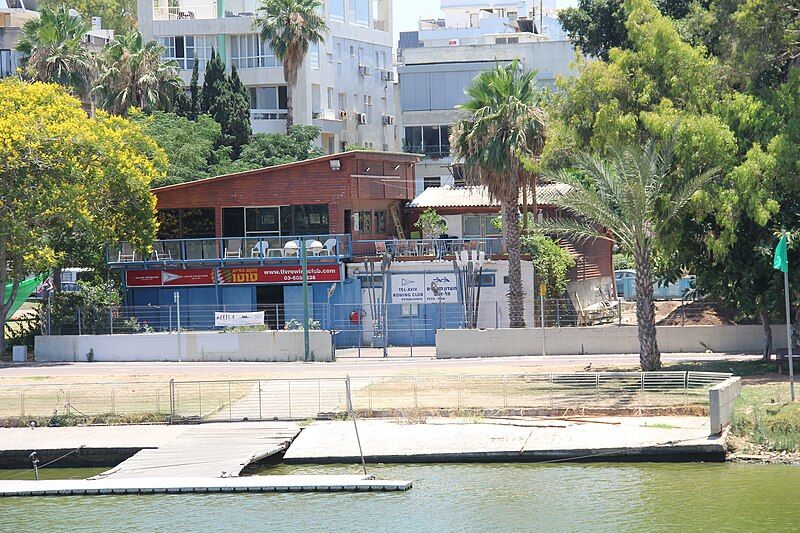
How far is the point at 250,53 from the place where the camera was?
82812 mm

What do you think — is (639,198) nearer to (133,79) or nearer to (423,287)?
(423,287)

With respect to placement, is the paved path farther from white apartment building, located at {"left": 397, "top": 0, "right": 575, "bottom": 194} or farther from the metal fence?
white apartment building, located at {"left": 397, "top": 0, "right": 575, "bottom": 194}

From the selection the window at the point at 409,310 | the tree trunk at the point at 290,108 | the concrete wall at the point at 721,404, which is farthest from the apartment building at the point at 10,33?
the concrete wall at the point at 721,404

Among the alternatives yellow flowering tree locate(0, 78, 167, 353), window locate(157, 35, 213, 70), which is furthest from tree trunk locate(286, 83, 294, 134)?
yellow flowering tree locate(0, 78, 167, 353)

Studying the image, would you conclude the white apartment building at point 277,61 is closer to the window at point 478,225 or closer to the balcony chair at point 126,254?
the window at point 478,225

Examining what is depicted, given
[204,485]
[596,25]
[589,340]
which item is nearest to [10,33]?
[596,25]

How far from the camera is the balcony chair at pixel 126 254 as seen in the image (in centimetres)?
5497

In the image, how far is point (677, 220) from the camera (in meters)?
38.8

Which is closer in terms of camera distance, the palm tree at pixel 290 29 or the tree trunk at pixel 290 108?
the palm tree at pixel 290 29

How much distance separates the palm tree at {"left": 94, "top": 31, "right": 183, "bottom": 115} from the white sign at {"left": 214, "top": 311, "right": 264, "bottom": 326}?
2656 cm

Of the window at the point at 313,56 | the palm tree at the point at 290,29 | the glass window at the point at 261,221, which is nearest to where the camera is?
the glass window at the point at 261,221

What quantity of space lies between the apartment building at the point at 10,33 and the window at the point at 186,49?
10.3m

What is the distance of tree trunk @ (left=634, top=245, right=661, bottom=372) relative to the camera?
1485 inches

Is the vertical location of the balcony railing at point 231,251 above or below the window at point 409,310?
above
